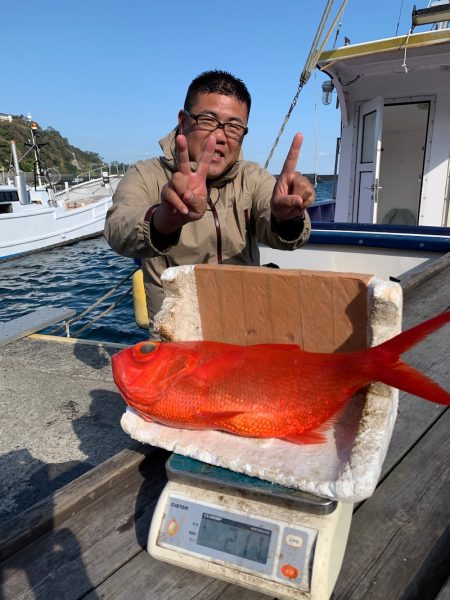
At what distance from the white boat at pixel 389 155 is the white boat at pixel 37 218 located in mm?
14909

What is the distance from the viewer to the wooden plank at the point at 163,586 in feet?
4.05

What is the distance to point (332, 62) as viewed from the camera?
798 centimetres

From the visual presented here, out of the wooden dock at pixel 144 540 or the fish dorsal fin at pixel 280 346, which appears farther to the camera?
the fish dorsal fin at pixel 280 346

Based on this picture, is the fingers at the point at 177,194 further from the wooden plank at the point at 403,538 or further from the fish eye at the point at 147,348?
the wooden plank at the point at 403,538

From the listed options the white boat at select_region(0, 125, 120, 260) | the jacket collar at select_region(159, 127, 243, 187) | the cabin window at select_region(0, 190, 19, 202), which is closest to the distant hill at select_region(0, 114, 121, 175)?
the white boat at select_region(0, 125, 120, 260)

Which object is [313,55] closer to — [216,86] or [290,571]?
[216,86]

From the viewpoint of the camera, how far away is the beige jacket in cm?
250

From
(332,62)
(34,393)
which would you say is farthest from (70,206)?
(34,393)

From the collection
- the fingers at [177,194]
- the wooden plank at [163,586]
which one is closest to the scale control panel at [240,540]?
the wooden plank at [163,586]

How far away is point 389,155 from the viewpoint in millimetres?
11359

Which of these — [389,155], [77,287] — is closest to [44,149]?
[77,287]

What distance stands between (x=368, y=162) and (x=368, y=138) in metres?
0.54

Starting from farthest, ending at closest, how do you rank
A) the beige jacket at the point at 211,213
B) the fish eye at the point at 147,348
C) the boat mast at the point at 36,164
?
1. the boat mast at the point at 36,164
2. the beige jacket at the point at 211,213
3. the fish eye at the point at 147,348

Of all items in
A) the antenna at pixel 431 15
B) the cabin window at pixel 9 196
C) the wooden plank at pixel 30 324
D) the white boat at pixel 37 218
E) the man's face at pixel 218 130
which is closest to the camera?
the man's face at pixel 218 130
